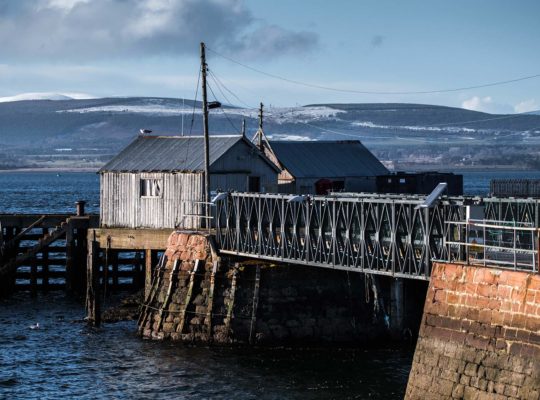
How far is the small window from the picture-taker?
52.8 metres

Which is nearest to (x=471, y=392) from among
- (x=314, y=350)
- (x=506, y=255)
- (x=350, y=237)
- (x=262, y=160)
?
(x=506, y=255)

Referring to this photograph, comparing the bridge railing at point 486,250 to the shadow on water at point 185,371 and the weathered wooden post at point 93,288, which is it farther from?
the weathered wooden post at point 93,288

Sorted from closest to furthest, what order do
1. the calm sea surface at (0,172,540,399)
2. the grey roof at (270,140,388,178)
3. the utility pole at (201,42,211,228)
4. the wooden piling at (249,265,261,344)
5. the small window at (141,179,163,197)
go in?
the calm sea surface at (0,172,540,399) < the wooden piling at (249,265,261,344) < the utility pole at (201,42,211,228) < the small window at (141,179,163,197) < the grey roof at (270,140,388,178)

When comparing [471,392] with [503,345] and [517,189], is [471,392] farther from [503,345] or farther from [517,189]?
[517,189]

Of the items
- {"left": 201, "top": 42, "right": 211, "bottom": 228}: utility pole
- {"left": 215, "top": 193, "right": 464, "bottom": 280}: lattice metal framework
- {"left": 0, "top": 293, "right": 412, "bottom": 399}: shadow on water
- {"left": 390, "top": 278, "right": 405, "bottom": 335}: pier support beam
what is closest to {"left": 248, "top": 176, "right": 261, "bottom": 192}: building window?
{"left": 201, "top": 42, "right": 211, "bottom": 228}: utility pole

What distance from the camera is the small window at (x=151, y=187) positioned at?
5281 centimetres

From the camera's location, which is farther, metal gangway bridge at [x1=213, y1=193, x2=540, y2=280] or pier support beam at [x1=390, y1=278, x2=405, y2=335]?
pier support beam at [x1=390, y1=278, x2=405, y2=335]

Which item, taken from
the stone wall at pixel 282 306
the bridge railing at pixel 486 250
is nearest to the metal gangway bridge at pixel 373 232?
the bridge railing at pixel 486 250

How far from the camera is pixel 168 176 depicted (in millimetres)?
52438

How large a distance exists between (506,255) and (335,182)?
33.6 meters

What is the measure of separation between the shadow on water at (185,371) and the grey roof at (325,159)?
23.0 meters

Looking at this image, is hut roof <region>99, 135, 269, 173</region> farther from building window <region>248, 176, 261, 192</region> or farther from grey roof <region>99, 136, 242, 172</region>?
building window <region>248, 176, 261, 192</region>

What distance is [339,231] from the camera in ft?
137

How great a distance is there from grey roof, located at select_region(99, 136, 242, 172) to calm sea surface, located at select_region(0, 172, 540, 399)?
7.67m
